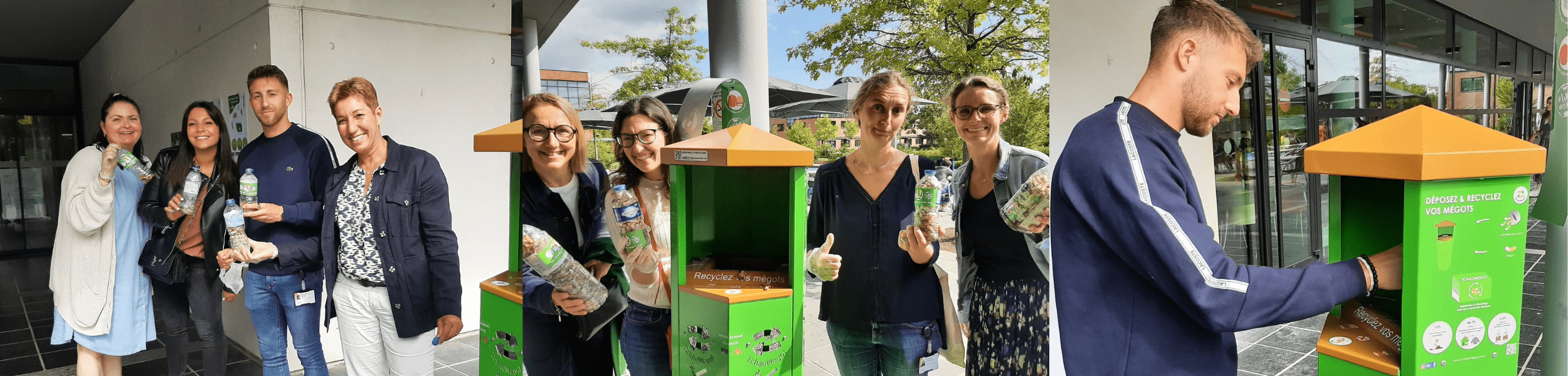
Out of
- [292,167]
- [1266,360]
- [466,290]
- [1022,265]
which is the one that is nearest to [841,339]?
[1022,265]

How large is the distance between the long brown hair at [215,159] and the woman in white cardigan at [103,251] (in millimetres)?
143

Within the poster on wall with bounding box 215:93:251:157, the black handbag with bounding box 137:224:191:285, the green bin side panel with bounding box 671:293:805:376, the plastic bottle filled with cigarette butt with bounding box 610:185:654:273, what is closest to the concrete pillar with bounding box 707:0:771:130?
the plastic bottle filled with cigarette butt with bounding box 610:185:654:273

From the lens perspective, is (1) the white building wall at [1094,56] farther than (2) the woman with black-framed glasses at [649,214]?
No

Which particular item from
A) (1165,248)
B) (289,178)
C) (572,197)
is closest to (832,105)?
(572,197)

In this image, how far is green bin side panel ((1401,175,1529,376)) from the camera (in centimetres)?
147

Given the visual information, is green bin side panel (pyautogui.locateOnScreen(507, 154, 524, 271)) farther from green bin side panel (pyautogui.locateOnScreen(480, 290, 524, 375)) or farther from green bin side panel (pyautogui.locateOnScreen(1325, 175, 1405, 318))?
green bin side panel (pyautogui.locateOnScreen(1325, 175, 1405, 318))

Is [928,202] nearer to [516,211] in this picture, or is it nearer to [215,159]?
[516,211]

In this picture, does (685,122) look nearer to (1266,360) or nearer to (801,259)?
(801,259)

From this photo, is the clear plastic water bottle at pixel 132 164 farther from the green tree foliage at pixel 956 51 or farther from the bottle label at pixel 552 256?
the green tree foliage at pixel 956 51

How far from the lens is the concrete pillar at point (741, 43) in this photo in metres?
2.62

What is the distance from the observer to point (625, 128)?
253 centimetres

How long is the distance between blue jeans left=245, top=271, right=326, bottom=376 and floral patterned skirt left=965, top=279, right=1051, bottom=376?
2.83 m

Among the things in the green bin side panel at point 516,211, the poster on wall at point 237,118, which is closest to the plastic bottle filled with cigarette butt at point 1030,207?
the green bin side panel at point 516,211

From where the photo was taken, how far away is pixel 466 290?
3.59m
